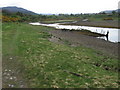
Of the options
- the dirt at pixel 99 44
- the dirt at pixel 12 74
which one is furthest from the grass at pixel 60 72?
the dirt at pixel 99 44

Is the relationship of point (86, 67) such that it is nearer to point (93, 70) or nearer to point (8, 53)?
point (93, 70)

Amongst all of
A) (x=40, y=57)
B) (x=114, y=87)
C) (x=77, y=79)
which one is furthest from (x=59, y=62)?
(x=114, y=87)

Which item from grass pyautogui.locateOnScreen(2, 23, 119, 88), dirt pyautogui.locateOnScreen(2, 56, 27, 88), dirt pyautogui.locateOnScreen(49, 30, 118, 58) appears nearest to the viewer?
grass pyautogui.locateOnScreen(2, 23, 119, 88)

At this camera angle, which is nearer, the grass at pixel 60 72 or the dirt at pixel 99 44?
the grass at pixel 60 72

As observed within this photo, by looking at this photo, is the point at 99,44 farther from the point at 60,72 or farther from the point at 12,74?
the point at 12,74

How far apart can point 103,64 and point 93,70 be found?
396 centimetres

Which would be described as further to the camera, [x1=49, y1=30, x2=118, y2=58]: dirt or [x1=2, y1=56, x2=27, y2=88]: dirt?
[x1=49, y1=30, x2=118, y2=58]: dirt

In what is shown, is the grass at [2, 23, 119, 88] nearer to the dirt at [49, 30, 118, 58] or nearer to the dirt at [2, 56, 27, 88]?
the dirt at [2, 56, 27, 88]

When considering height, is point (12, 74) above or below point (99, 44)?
below

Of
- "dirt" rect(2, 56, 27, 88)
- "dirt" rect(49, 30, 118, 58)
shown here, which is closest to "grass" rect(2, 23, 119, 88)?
"dirt" rect(2, 56, 27, 88)

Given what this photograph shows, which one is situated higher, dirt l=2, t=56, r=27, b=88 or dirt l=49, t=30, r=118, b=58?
dirt l=49, t=30, r=118, b=58

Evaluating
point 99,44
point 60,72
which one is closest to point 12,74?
point 60,72

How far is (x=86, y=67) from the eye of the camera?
19.7 metres

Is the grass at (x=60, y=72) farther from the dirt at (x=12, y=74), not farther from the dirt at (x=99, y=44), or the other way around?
the dirt at (x=99, y=44)
